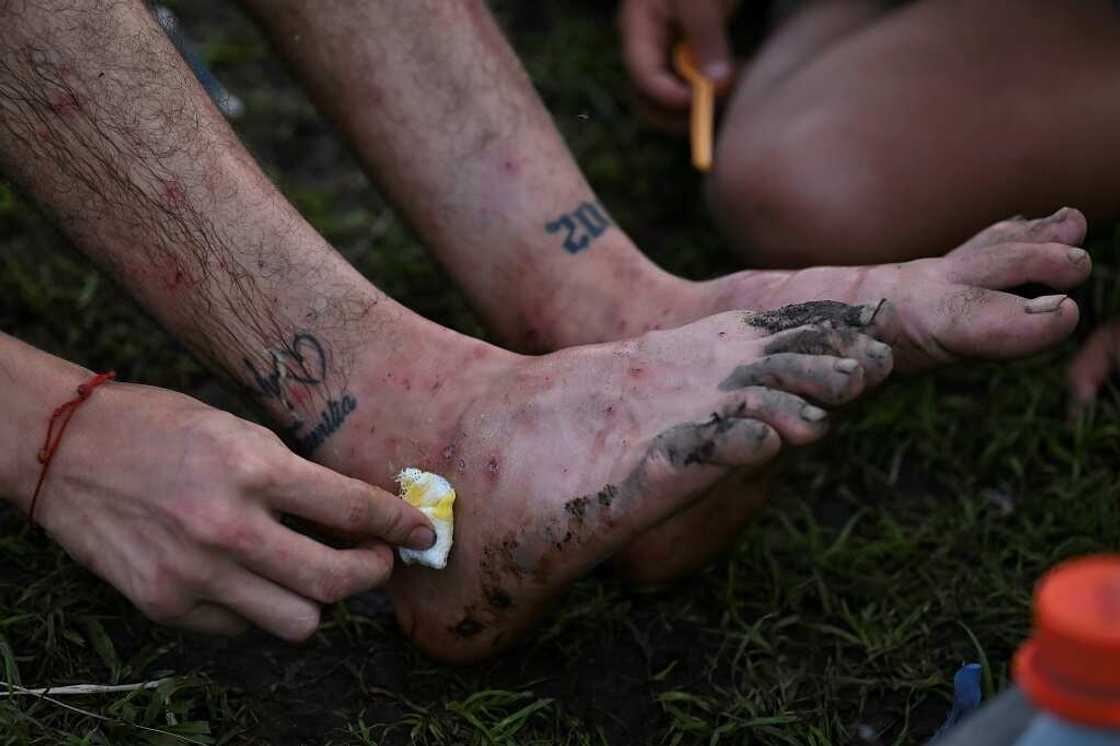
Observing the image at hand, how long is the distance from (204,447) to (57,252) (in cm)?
102

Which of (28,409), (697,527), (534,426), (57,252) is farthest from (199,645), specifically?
(57,252)

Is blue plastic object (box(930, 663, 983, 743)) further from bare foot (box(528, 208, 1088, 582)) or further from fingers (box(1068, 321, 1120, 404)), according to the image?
fingers (box(1068, 321, 1120, 404))

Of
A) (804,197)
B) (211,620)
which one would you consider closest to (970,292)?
(804,197)

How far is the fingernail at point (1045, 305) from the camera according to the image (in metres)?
1.17

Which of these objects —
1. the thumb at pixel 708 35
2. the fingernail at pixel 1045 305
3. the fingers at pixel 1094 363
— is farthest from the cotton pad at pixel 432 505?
the thumb at pixel 708 35

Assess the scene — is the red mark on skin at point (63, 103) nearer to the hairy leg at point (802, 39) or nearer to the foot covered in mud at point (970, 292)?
the foot covered in mud at point (970, 292)

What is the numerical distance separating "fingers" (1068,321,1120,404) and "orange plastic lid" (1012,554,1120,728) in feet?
3.72

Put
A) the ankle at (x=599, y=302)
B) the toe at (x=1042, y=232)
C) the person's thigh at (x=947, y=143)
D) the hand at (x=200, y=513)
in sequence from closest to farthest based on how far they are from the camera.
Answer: the hand at (x=200, y=513) < the toe at (x=1042, y=232) < the ankle at (x=599, y=302) < the person's thigh at (x=947, y=143)

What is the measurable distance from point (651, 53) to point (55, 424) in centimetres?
126

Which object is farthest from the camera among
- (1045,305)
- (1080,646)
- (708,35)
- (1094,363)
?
(708,35)

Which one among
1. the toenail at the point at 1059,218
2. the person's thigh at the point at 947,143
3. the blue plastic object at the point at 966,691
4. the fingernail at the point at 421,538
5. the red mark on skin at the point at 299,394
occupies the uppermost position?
the red mark on skin at the point at 299,394

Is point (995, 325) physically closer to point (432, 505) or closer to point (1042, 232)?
point (1042, 232)

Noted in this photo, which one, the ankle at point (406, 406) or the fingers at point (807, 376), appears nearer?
the fingers at point (807, 376)

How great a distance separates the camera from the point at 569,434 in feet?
3.86
